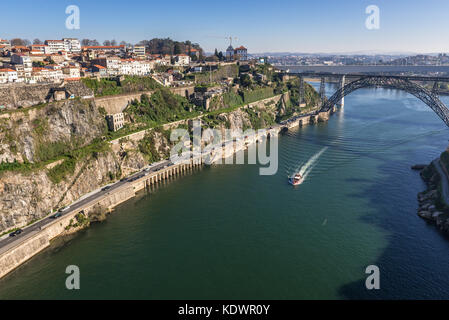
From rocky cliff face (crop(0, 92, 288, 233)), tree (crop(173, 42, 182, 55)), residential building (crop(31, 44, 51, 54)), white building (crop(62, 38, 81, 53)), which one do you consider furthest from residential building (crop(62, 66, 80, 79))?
tree (crop(173, 42, 182, 55))

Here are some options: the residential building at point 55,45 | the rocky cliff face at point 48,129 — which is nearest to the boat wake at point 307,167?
the rocky cliff face at point 48,129

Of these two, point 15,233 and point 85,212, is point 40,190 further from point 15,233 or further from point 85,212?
point 15,233

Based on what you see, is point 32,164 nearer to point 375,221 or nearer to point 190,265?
point 190,265

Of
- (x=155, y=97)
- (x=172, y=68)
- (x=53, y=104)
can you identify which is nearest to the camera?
(x=53, y=104)
